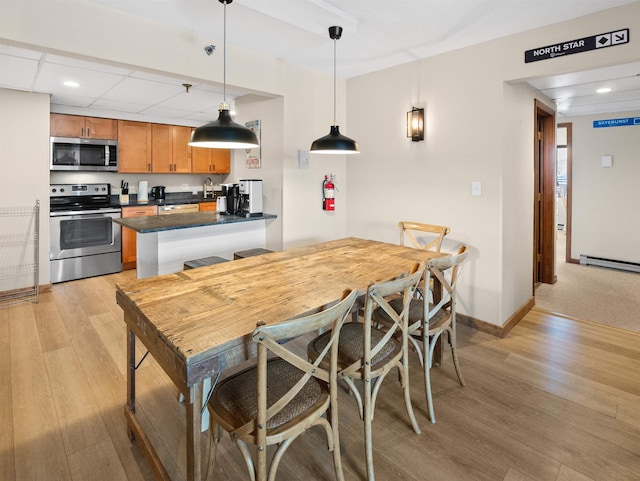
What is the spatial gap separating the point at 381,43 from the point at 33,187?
411cm

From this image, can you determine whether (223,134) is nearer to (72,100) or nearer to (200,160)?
(72,100)

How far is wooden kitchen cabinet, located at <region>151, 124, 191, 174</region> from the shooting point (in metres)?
5.65

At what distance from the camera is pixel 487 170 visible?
10.00ft

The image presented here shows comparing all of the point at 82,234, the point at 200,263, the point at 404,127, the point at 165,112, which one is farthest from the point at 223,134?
the point at 165,112

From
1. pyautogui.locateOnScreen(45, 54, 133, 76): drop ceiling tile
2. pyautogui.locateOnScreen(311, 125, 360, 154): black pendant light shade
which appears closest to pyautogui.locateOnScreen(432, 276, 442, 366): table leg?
pyautogui.locateOnScreen(311, 125, 360, 154): black pendant light shade

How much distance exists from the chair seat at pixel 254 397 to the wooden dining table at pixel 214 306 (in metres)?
0.14

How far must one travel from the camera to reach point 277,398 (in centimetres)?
142

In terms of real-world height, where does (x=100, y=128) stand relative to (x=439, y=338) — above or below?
above

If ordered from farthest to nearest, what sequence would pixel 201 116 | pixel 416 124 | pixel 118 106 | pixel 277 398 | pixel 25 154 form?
1. pixel 201 116
2. pixel 118 106
3. pixel 25 154
4. pixel 416 124
5. pixel 277 398

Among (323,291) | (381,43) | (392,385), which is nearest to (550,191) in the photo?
(381,43)

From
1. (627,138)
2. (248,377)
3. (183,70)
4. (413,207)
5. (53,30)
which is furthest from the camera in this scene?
(627,138)

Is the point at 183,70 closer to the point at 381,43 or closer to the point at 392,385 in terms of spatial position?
the point at 381,43

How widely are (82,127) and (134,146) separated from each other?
0.68 meters

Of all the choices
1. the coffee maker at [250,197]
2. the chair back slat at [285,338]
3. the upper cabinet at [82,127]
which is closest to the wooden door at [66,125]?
the upper cabinet at [82,127]
